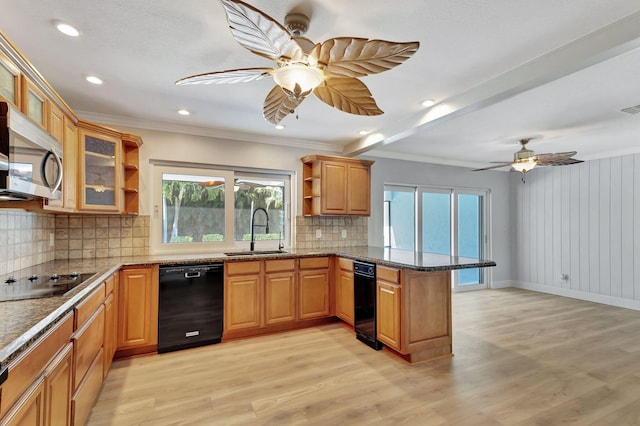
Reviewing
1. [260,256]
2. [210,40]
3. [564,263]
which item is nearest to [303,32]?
[210,40]

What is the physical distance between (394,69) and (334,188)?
6.63ft

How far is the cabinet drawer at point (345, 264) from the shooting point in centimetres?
359

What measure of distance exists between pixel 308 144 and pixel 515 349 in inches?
137

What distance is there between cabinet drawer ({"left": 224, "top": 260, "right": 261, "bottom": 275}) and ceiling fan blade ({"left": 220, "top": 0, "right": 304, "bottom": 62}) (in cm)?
229

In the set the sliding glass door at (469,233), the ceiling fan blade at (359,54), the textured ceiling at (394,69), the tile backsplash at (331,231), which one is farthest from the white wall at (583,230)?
the ceiling fan blade at (359,54)

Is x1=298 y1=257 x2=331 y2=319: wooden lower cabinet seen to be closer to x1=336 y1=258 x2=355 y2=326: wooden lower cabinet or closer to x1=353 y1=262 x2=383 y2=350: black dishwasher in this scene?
x1=336 y1=258 x2=355 y2=326: wooden lower cabinet

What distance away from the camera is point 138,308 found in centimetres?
297

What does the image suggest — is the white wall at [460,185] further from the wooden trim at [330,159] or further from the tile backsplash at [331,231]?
the wooden trim at [330,159]

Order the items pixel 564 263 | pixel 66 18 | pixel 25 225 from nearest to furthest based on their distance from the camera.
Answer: pixel 66 18, pixel 25 225, pixel 564 263

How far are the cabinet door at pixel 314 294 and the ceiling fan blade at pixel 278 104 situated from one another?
2011mm

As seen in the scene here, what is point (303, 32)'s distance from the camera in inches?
74.7

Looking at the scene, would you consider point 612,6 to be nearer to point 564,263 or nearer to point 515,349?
point 515,349

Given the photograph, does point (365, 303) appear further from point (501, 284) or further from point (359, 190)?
point (501, 284)

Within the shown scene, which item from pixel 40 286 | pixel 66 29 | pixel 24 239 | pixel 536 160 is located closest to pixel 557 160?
pixel 536 160
